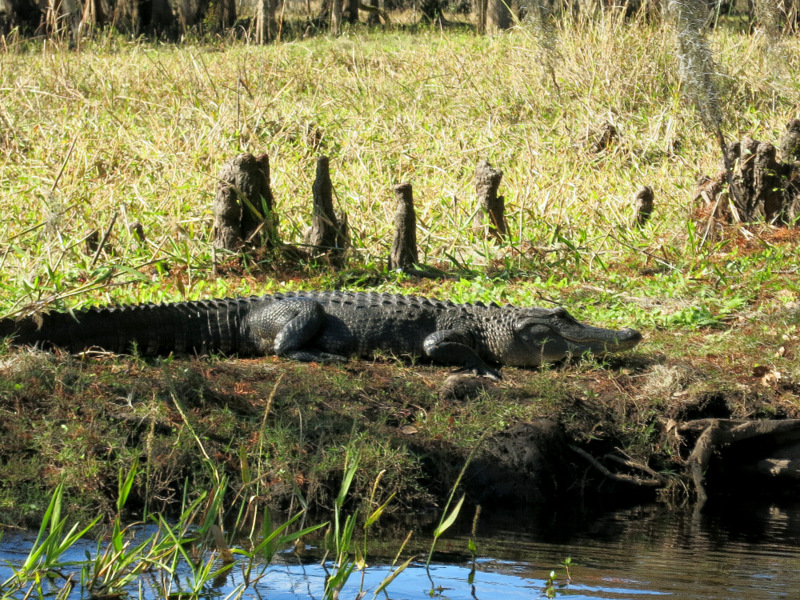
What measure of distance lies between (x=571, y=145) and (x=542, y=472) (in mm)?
6857

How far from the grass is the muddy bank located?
0.7 inches

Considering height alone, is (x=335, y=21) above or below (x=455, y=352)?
above

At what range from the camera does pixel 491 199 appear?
26.3 ft

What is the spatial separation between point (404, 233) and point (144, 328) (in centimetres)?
252

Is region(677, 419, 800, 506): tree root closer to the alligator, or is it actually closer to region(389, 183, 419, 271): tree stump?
the alligator

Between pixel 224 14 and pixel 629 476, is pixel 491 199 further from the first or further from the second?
pixel 224 14

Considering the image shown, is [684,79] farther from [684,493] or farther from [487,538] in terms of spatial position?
[487,538]

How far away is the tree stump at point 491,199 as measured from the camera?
311 inches

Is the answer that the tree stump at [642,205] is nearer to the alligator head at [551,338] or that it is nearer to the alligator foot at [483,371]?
the alligator head at [551,338]

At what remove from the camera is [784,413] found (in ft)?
16.0

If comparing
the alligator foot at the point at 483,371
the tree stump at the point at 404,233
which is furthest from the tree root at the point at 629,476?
the tree stump at the point at 404,233

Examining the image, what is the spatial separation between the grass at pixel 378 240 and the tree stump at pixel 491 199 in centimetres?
24

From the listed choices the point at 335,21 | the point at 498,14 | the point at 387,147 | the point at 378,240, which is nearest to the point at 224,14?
the point at 335,21

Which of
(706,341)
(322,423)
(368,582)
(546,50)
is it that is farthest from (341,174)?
(368,582)
